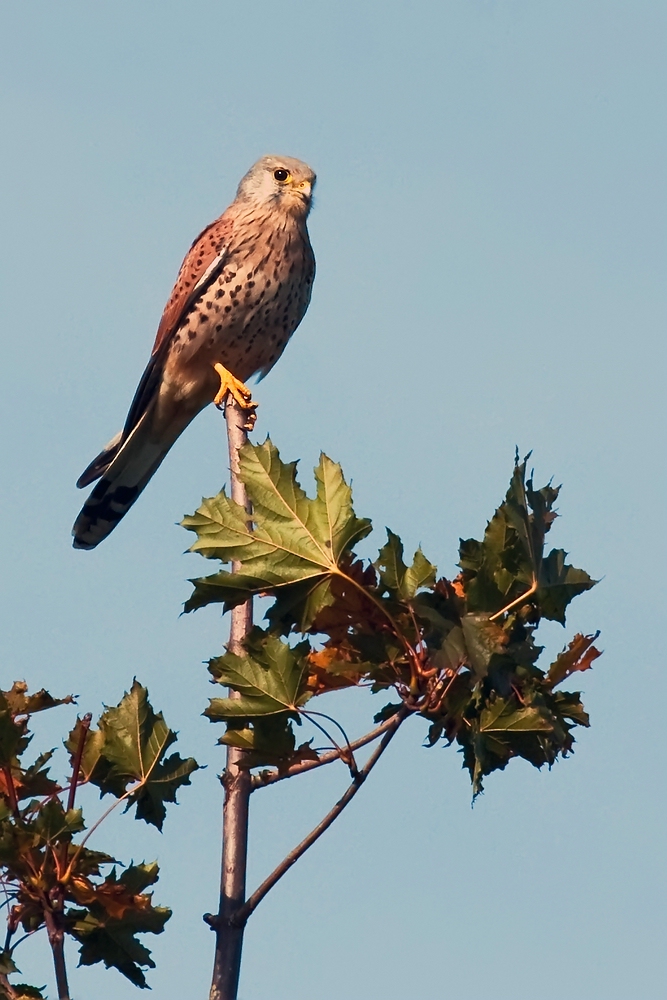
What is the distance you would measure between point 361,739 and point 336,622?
0.25 meters

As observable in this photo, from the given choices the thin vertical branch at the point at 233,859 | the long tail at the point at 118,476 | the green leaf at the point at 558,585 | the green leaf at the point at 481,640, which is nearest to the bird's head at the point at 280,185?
the long tail at the point at 118,476

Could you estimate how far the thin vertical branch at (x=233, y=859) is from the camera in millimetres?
2283

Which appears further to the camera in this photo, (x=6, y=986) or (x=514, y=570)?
(x=514, y=570)

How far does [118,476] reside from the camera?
661 centimetres

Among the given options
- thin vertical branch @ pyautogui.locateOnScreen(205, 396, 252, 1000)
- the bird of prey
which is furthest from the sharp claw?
thin vertical branch @ pyautogui.locateOnScreen(205, 396, 252, 1000)

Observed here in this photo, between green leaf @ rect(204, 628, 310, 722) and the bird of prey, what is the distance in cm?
379

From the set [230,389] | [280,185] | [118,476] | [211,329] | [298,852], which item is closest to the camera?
[298,852]

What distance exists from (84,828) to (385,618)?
672 millimetres

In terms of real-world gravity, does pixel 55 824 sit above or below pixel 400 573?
below

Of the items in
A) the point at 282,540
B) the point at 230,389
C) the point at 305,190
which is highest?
the point at 305,190

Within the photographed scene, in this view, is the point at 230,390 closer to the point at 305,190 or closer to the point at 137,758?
the point at 305,190

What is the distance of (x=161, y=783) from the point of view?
8.86ft

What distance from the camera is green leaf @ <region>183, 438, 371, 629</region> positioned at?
101 inches

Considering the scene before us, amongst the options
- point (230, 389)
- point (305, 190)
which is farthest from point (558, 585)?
point (305, 190)
